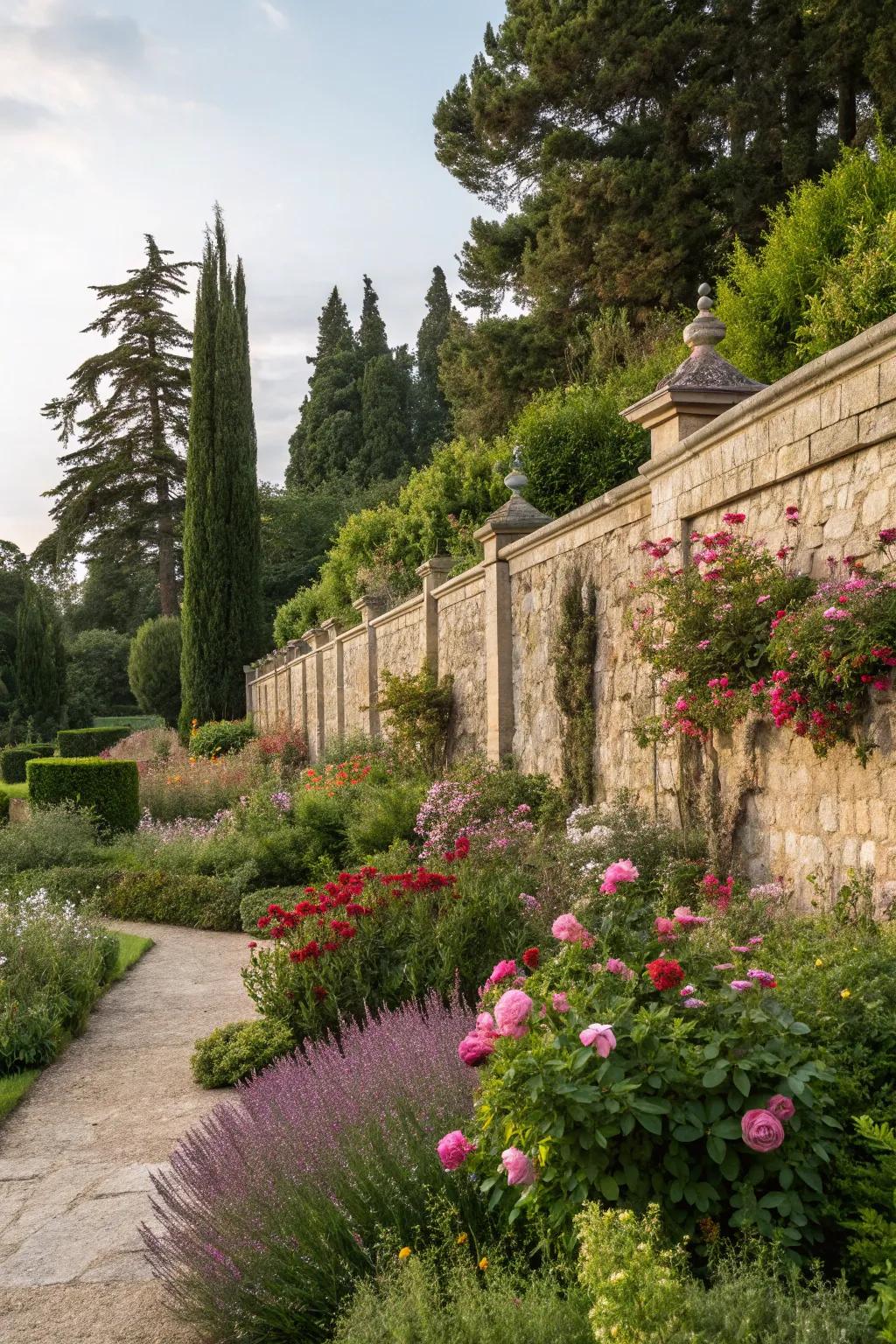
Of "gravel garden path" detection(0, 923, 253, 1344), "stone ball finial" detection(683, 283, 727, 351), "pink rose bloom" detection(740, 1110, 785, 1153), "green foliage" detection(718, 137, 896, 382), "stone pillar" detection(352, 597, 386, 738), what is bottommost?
"gravel garden path" detection(0, 923, 253, 1344)

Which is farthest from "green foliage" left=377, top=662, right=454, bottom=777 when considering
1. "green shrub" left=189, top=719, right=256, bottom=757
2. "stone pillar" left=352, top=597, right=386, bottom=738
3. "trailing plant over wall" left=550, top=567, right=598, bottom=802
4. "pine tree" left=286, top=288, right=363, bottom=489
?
"pine tree" left=286, top=288, right=363, bottom=489

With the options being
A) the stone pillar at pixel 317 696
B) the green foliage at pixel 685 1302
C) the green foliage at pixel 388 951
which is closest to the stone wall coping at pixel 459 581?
the green foliage at pixel 388 951

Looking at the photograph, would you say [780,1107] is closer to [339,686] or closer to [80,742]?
[339,686]

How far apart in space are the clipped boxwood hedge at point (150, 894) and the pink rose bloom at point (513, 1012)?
6.61 meters

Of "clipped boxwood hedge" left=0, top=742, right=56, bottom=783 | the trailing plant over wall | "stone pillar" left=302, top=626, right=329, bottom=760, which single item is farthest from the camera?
"clipped boxwood hedge" left=0, top=742, right=56, bottom=783

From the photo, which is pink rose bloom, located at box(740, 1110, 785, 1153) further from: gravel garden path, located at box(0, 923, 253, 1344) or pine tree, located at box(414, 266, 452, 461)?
pine tree, located at box(414, 266, 452, 461)

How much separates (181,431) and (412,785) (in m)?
27.7

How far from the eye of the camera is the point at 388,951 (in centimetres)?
478

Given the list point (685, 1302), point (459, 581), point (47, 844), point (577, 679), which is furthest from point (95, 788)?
point (685, 1302)

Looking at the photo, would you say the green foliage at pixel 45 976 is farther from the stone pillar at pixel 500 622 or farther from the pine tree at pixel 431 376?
the pine tree at pixel 431 376

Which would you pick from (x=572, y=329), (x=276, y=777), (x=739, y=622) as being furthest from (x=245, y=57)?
(x=572, y=329)

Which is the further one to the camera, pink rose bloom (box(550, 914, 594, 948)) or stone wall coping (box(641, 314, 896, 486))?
stone wall coping (box(641, 314, 896, 486))

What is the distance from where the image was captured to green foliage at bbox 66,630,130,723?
133 ft

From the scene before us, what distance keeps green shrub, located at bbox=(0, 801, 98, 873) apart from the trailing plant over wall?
5.16 meters
